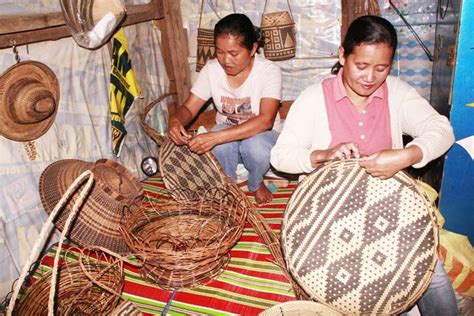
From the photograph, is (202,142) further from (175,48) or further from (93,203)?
(175,48)

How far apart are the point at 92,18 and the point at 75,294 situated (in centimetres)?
167

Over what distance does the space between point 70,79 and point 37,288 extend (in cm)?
131

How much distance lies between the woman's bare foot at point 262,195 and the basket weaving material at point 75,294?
111cm

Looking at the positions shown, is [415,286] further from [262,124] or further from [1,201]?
[1,201]

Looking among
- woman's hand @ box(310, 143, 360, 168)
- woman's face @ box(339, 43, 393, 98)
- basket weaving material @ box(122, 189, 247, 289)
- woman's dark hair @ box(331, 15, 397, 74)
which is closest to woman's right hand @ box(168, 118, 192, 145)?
basket weaving material @ box(122, 189, 247, 289)

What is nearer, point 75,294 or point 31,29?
point 75,294

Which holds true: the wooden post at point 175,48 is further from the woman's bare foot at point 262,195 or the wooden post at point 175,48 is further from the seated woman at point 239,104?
the woman's bare foot at point 262,195

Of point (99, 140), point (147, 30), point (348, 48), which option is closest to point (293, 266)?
point (348, 48)

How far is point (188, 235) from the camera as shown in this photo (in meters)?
2.38

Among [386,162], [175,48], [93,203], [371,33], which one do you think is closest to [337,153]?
[386,162]

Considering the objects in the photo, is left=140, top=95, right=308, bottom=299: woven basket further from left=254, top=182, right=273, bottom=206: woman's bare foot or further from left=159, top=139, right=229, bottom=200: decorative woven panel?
left=254, top=182, right=273, bottom=206: woman's bare foot

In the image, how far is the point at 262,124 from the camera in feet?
8.61

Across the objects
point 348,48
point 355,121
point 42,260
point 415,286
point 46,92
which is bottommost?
point 42,260

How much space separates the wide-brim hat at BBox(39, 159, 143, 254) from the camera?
7.37ft
